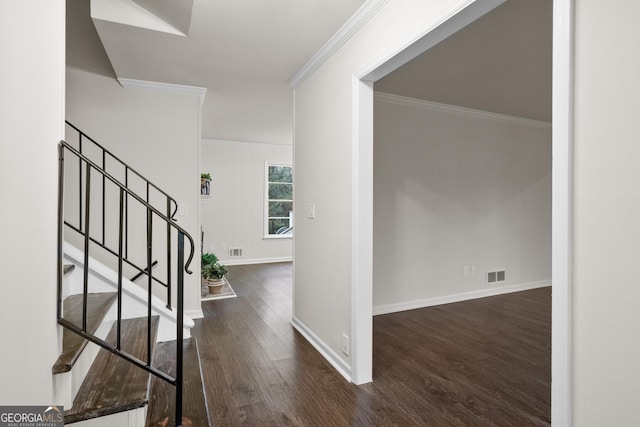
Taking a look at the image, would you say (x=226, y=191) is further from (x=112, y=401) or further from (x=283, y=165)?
(x=112, y=401)

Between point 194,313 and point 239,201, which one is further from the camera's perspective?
point 239,201

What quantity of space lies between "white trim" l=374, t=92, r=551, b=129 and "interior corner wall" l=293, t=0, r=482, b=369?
3.59 feet

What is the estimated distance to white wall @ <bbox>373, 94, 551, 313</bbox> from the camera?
377cm

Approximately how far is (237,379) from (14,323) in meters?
1.56

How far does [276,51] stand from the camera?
2650 mm

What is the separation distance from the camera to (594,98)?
38.4 inches

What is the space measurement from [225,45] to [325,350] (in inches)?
95.2

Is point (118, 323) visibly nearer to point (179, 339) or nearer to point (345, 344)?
point (179, 339)

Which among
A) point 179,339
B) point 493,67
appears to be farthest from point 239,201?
point 179,339

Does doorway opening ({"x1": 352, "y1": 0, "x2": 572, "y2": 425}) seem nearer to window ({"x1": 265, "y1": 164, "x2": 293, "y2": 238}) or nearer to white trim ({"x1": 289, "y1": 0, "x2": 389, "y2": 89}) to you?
white trim ({"x1": 289, "y1": 0, "x2": 389, "y2": 89})

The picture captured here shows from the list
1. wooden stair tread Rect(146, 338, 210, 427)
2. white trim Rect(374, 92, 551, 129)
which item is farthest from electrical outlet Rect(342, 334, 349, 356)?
white trim Rect(374, 92, 551, 129)

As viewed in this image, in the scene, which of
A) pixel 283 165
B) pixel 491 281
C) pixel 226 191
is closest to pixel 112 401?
pixel 491 281

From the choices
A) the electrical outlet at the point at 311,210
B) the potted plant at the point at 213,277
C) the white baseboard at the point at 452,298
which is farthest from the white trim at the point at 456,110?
the potted plant at the point at 213,277

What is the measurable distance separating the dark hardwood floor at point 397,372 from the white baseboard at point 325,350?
0.05 metres
